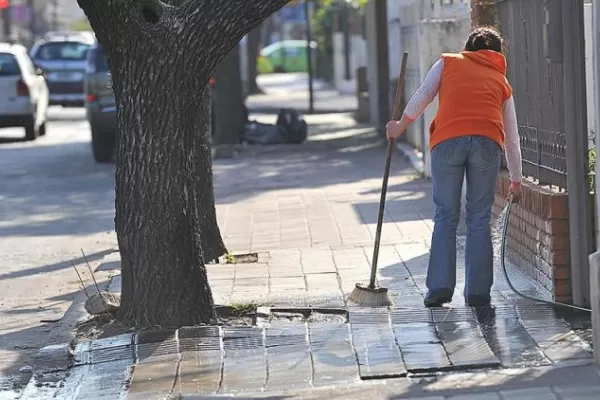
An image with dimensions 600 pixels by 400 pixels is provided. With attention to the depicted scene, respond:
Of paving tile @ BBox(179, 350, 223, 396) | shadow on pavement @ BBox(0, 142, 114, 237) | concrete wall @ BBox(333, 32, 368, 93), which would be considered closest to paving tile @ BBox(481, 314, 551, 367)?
paving tile @ BBox(179, 350, 223, 396)

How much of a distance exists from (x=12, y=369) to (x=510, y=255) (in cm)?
351

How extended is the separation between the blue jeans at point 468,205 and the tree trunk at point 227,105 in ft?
44.3

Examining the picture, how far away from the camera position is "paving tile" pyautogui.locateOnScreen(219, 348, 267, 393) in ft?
20.7

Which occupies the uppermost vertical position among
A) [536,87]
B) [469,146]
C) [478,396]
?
[536,87]

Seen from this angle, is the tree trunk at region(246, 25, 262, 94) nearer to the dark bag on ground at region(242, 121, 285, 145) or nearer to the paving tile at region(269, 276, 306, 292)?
the dark bag on ground at region(242, 121, 285, 145)

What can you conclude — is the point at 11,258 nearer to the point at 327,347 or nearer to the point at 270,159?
the point at 327,347

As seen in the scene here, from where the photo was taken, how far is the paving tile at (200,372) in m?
6.34

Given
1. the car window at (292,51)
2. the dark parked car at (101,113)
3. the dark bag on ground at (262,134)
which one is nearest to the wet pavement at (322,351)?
the dark parked car at (101,113)

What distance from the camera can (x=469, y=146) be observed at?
7586 mm

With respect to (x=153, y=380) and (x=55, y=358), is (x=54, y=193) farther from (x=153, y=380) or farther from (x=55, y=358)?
(x=153, y=380)

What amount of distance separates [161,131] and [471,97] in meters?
1.76

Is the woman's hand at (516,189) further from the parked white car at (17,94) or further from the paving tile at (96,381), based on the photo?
the parked white car at (17,94)

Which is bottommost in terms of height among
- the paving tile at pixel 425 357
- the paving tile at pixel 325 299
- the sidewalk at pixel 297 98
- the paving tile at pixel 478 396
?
the sidewalk at pixel 297 98

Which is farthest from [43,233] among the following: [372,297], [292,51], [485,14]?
[292,51]
